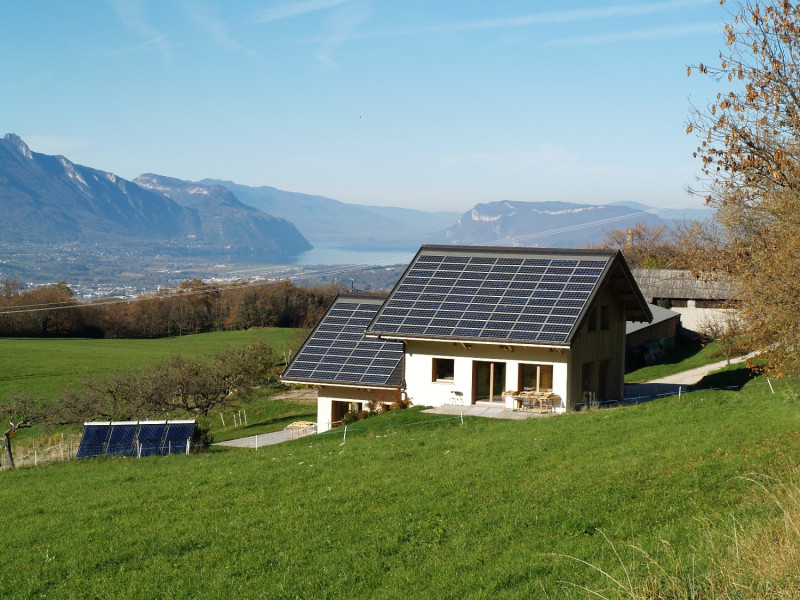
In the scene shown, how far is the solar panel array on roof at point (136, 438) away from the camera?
24.7m

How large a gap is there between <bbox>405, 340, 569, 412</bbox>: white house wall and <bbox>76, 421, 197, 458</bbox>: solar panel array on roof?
793 centimetres

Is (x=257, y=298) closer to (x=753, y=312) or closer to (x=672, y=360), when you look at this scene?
(x=672, y=360)

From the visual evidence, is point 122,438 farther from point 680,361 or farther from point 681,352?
point 681,352

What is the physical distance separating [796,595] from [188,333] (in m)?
88.3

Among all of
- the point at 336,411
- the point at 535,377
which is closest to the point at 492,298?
the point at 535,377

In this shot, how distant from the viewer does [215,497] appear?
619 inches

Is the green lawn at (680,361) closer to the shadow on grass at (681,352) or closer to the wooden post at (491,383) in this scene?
the shadow on grass at (681,352)

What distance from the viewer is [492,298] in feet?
97.2

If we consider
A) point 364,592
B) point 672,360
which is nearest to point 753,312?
point 364,592

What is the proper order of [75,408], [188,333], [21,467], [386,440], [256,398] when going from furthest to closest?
[188,333] < [256,398] < [75,408] < [21,467] < [386,440]

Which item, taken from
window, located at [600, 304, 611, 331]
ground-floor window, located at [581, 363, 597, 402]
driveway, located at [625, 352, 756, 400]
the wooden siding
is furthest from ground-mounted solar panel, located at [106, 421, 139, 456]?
driveway, located at [625, 352, 756, 400]

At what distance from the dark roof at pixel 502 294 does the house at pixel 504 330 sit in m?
0.04

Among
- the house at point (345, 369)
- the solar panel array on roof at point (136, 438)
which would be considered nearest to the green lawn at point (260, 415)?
the house at point (345, 369)

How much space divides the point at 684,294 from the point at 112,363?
4206 cm
